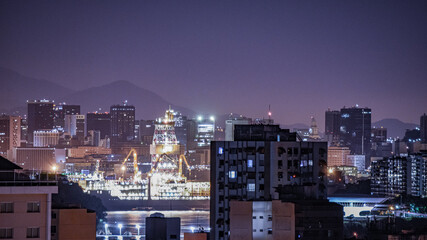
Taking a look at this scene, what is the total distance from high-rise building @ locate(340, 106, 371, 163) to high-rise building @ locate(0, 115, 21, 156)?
4082 cm

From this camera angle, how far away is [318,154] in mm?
31719

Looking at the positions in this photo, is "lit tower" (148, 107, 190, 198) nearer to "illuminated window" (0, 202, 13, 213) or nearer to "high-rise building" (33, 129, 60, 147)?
"high-rise building" (33, 129, 60, 147)

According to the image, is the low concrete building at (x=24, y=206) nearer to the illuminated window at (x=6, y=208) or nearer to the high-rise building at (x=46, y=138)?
the illuminated window at (x=6, y=208)

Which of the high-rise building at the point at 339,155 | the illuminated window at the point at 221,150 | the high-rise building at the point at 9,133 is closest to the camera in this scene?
the illuminated window at the point at 221,150

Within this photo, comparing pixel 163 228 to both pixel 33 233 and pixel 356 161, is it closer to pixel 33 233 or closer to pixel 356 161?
pixel 33 233

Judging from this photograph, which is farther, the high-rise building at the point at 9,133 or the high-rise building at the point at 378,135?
the high-rise building at the point at 378,135

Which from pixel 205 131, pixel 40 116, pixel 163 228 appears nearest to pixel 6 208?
pixel 163 228

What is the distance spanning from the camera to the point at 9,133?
119438 mm

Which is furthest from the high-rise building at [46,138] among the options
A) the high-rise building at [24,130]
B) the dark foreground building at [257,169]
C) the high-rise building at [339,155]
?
the dark foreground building at [257,169]

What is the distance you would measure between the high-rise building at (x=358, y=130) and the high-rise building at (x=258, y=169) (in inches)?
3883

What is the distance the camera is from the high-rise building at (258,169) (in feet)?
101

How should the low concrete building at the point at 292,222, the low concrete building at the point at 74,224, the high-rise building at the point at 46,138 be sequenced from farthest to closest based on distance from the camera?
the high-rise building at the point at 46,138 < the low concrete building at the point at 292,222 < the low concrete building at the point at 74,224

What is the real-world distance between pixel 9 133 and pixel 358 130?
43398 mm

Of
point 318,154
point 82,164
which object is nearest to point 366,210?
point 318,154
